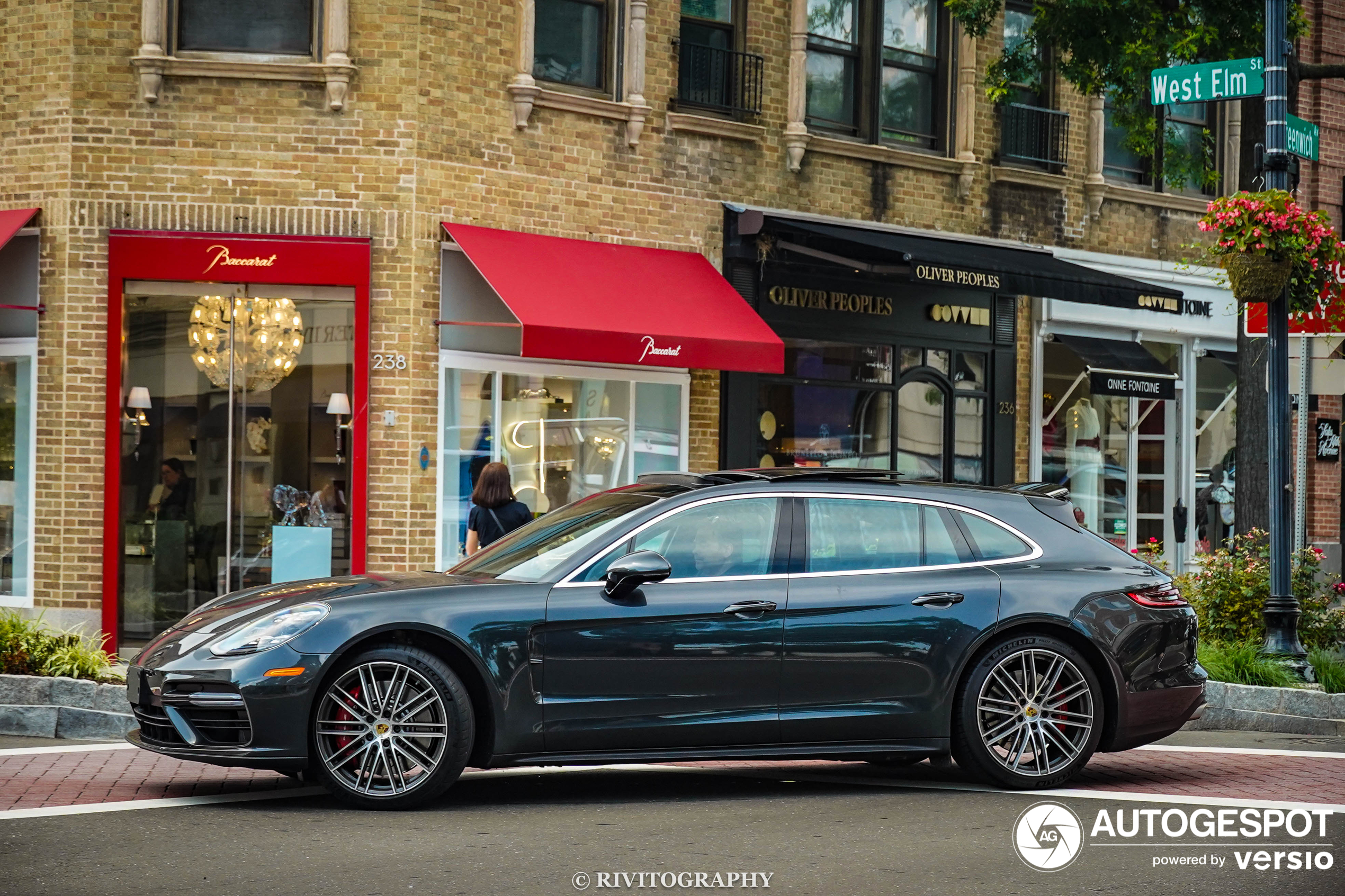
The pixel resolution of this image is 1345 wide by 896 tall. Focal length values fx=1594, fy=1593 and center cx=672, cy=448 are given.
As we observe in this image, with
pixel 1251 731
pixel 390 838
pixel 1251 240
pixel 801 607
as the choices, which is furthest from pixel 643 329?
pixel 390 838

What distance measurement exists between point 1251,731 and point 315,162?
29.3 ft

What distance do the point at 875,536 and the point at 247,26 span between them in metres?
8.87


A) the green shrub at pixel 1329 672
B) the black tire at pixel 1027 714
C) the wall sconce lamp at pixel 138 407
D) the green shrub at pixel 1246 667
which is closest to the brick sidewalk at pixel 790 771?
the black tire at pixel 1027 714

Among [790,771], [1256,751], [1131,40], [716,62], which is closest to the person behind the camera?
[790,771]

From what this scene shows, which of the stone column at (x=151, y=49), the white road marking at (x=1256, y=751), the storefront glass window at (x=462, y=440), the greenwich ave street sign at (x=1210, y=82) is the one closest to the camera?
the white road marking at (x=1256, y=751)

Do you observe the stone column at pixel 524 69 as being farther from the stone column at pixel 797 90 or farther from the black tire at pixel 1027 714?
the black tire at pixel 1027 714

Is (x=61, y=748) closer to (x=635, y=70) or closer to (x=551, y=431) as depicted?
(x=551, y=431)

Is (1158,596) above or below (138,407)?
below

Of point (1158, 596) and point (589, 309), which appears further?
point (589, 309)

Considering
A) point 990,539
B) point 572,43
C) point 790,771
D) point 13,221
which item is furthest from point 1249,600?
point 13,221

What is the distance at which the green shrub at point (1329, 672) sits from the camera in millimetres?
11562

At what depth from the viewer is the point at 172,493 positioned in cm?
1409

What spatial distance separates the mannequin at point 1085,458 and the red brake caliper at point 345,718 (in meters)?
14.1

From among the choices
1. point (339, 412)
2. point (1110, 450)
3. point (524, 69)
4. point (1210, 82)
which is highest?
point (524, 69)
